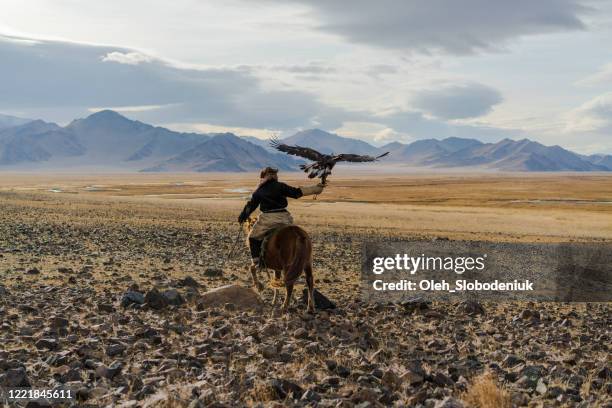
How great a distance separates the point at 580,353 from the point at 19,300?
11479mm

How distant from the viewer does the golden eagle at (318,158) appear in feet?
38.5

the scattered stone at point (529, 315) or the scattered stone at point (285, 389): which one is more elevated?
the scattered stone at point (285, 389)

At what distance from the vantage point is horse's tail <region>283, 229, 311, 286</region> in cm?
1266

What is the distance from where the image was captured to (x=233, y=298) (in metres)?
13.1

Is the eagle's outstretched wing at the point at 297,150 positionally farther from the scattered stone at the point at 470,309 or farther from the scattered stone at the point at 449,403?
the scattered stone at the point at 449,403

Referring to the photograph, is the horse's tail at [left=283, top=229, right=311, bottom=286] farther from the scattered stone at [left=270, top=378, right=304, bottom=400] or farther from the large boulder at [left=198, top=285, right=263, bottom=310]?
the scattered stone at [left=270, top=378, right=304, bottom=400]

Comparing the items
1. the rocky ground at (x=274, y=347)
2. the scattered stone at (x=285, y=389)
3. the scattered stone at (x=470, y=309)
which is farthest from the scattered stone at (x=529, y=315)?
the scattered stone at (x=285, y=389)

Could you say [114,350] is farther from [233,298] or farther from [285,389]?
[233,298]

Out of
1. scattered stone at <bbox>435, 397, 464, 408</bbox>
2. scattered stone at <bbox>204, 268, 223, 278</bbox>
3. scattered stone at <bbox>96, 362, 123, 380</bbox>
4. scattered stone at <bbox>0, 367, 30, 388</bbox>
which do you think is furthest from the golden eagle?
scattered stone at <bbox>204, 268, 223, 278</bbox>

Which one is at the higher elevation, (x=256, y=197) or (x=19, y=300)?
(x=256, y=197)

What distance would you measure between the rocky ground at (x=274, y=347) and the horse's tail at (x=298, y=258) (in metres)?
0.87

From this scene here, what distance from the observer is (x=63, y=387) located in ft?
23.1

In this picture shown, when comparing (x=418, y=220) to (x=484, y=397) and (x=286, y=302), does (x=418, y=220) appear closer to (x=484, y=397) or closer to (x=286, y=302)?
(x=286, y=302)

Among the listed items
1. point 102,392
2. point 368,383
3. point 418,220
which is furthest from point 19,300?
point 418,220
